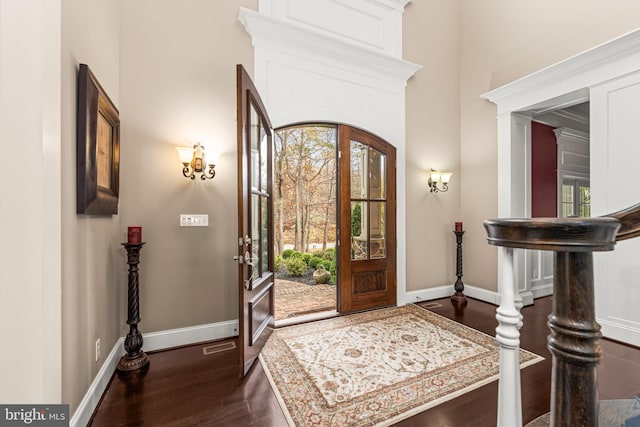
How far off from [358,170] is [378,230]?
839 millimetres

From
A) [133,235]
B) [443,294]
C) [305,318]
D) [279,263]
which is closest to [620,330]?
[443,294]

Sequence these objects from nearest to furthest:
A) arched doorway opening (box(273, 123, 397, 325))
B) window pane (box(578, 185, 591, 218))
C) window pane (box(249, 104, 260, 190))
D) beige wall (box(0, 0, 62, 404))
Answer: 1. beige wall (box(0, 0, 62, 404))
2. window pane (box(249, 104, 260, 190))
3. arched doorway opening (box(273, 123, 397, 325))
4. window pane (box(578, 185, 591, 218))

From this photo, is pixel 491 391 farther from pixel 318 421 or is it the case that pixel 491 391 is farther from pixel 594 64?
pixel 594 64

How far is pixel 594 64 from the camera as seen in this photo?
292cm

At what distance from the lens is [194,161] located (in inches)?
102

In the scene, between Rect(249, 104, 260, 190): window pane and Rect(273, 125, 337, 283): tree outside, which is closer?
Rect(249, 104, 260, 190): window pane

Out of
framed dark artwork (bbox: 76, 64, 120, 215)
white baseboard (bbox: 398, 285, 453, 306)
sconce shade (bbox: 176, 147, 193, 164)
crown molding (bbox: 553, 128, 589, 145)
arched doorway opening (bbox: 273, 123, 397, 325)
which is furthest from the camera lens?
crown molding (bbox: 553, 128, 589, 145)

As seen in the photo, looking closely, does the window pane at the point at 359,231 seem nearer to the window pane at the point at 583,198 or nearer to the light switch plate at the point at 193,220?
the light switch plate at the point at 193,220

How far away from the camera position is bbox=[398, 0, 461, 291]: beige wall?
13.0ft

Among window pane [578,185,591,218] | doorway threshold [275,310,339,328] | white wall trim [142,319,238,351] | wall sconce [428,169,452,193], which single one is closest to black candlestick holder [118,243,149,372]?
white wall trim [142,319,238,351]

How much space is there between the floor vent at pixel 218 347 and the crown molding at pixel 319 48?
3055 mm

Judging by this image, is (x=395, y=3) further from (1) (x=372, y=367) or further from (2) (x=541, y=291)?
(2) (x=541, y=291)

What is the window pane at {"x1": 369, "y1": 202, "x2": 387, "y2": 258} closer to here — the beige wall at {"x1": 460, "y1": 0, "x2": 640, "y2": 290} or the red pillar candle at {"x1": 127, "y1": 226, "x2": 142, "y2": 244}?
the beige wall at {"x1": 460, "y1": 0, "x2": 640, "y2": 290}

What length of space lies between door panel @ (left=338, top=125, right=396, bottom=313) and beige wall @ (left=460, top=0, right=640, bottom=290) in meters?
1.34
